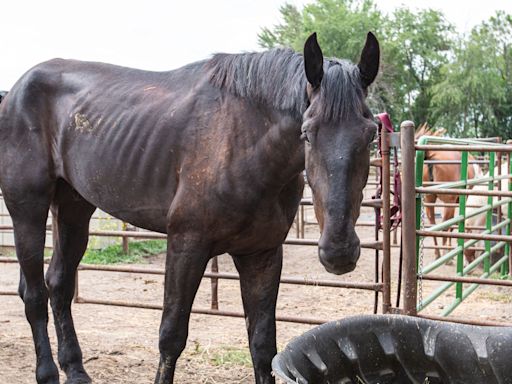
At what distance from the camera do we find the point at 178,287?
2.99 m

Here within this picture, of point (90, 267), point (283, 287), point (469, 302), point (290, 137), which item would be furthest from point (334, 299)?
point (290, 137)

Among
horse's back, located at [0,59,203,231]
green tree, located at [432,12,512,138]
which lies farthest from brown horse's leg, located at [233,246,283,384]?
green tree, located at [432,12,512,138]

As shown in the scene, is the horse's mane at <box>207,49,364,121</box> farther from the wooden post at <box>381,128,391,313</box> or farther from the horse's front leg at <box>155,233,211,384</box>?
the wooden post at <box>381,128,391,313</box>

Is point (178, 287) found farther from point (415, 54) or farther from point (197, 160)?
point (415, 54)

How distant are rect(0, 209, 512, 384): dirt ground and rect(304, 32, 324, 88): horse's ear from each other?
2.03 meters

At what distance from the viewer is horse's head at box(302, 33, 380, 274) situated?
7.61 ft

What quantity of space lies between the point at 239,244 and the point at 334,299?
144 inches

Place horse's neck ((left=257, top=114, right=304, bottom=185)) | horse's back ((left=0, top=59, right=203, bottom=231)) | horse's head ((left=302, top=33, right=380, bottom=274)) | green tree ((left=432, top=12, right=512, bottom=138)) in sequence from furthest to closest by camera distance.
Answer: green tree ((left=432, top=12, right=512, bottom=138))
horse's back ((left=0, top=59, right=203, bottom=231))
horse's neck ((left=257, top=114, right=304, bottom=185))
horse's head ((left=302, top=33, right=380, bottom=274))

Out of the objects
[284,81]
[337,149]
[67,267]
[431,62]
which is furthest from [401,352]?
[431,62]

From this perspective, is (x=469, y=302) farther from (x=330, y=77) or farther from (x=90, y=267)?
(x=330, y=77)

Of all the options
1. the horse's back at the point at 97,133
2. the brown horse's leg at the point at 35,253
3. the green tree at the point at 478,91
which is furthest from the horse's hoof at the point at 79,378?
the green tree at the point at 478,91

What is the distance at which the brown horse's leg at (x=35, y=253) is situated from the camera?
3.60 metres

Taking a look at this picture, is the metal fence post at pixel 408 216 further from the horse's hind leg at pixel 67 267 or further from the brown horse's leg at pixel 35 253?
the brown horse's leg at pixel 35 253

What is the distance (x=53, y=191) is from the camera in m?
3.67
